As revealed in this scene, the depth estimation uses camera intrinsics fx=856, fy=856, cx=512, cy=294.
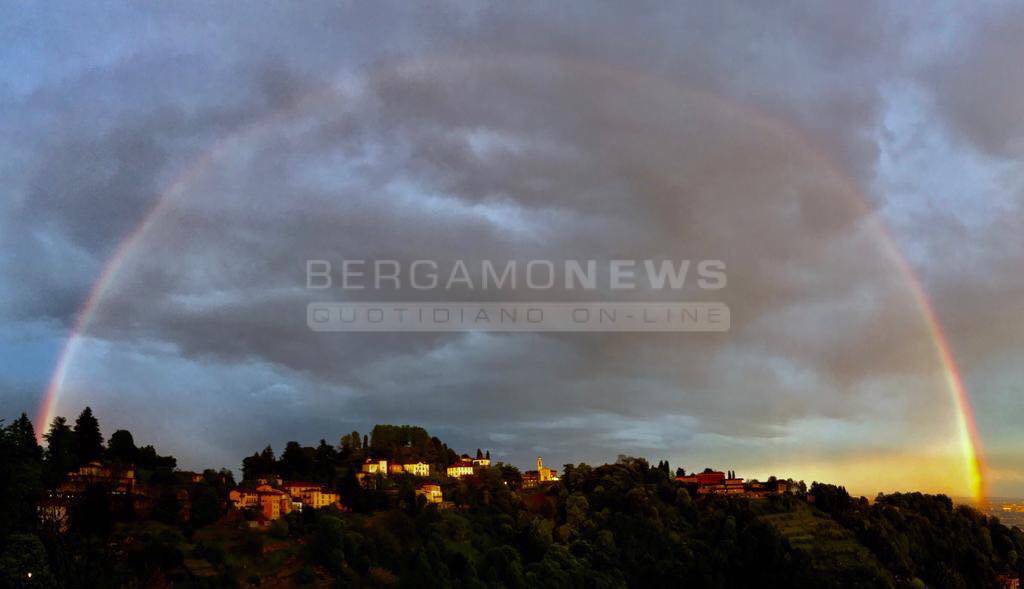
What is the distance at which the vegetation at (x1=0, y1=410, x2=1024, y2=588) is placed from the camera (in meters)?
61.8

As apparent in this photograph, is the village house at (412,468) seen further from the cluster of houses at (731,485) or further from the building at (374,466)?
the cluster of houses at (731,485)

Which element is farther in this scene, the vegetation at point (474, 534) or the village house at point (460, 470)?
the village house at point (460, 470)

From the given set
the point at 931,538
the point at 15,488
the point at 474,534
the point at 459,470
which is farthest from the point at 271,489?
the point at 931,538

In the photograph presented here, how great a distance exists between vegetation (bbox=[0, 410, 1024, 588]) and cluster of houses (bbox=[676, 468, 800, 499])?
9170 millimetres

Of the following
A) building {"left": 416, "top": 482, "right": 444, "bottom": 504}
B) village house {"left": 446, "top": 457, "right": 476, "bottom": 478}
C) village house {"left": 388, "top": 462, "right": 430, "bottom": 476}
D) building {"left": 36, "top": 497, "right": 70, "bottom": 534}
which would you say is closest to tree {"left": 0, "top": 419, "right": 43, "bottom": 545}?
building {"left": 36, "top": 497, "right": 70, "bottom": 534}

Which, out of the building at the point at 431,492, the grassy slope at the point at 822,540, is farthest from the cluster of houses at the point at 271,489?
the grassy slope at the point at 822,540

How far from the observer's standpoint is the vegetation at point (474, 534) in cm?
6181

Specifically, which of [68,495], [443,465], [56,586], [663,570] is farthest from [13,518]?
[443,465]

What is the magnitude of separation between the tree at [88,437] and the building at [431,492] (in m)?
36.4

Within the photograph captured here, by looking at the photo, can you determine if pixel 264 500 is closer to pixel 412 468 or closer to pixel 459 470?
pixel 412 468

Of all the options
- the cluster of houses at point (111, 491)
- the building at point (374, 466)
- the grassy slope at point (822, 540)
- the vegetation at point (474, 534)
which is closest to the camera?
the vegetation at point (474, 534)

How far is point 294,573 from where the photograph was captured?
225ft

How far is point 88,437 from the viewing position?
9500 centimetres

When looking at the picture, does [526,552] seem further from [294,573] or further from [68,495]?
[68,495]
